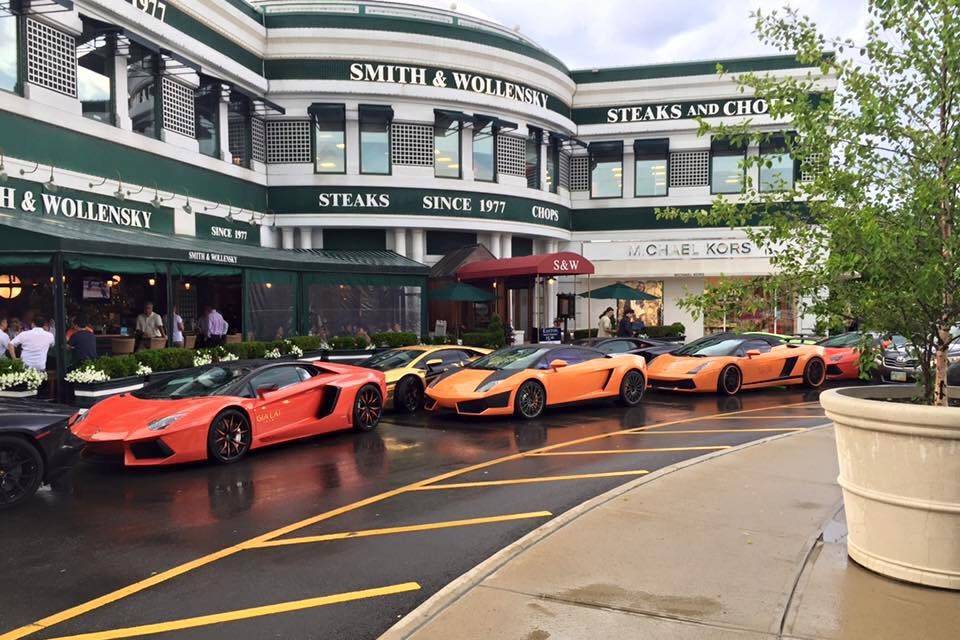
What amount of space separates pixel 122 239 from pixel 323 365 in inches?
249

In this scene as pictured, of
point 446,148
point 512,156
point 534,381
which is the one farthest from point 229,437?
point 512,156

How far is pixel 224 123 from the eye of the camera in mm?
23594

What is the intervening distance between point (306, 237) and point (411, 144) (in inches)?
204

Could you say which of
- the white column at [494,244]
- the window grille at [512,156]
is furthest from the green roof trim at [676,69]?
the white column at [494,244]

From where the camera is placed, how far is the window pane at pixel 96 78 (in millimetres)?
17953

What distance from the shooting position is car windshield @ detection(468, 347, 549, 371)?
1239cm

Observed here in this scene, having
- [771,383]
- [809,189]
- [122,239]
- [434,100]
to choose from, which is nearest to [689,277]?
[434,100]

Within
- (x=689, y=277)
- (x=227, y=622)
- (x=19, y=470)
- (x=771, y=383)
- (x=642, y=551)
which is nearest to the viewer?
(x=227, y=622)

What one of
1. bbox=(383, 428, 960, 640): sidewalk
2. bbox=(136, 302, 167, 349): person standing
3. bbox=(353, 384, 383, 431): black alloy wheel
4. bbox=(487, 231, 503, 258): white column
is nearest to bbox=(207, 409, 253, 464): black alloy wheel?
bbox=(353, 384, 383, 431): black alloy wheel

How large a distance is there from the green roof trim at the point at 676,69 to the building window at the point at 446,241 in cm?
1038

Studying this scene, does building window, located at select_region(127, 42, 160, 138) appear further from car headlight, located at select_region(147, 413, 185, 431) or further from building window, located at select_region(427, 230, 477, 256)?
car headlight, located at select_region(147, 413, 185, 431)

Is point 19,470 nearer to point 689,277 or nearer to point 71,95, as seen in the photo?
point 71,95

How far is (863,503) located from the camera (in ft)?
15.6

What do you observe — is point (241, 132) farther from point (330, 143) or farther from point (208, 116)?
point (330, 143)
